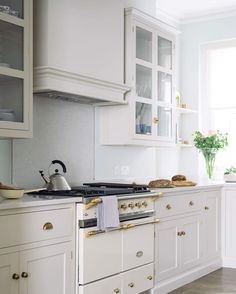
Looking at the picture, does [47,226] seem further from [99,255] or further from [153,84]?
[153,84]

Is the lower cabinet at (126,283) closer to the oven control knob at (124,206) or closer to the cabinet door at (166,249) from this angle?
the cabinet door at (166,249)

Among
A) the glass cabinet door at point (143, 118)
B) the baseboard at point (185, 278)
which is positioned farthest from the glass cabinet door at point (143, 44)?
the baseboard at point (185, 278)

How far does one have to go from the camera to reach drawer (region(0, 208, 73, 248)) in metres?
2.52

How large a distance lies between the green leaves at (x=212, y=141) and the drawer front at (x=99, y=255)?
229 centimetres

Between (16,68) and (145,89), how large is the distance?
63.7 inches

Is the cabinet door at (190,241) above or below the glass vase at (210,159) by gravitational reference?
below

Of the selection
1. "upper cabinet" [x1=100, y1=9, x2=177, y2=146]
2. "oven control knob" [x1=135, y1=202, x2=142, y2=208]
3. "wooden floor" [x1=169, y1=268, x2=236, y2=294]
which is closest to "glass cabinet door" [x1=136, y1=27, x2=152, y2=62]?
"upper cabinet" [x1=100, y1=9, x2=177, y2=146]

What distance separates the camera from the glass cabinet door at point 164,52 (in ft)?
14.9

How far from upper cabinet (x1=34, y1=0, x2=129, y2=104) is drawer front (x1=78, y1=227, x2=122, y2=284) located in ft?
3.33

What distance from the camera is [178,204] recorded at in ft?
13.7

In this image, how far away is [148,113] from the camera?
436 centimetres

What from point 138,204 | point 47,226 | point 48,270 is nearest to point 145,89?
point 138,204

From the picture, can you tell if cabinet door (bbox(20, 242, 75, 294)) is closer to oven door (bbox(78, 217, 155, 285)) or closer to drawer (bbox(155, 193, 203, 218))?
oven door (bbox(78, 217, 155, 285))

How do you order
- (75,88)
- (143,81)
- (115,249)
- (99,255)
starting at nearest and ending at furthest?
(99,255) → (115,249) → (75,88) → (143,81)
